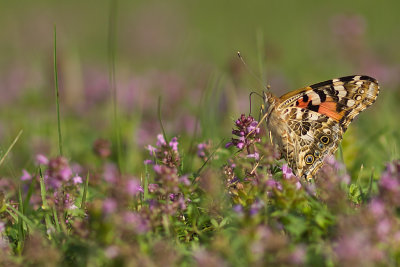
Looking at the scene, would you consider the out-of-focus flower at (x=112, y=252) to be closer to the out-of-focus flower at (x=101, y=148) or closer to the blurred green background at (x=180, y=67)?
the blurred green background at (x=180, y=67)

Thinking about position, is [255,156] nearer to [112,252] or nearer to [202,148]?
[202,148]

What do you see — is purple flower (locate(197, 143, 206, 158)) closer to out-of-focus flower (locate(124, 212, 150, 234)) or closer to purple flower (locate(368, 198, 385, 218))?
out-of-focus flower (locate(124, 212, 150, 234))

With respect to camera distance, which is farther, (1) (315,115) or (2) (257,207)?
(1) (315,115)

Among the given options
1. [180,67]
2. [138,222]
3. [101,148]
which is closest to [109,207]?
[138,222]

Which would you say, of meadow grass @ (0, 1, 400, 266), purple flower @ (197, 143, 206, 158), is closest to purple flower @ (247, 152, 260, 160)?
meadow grass @ (0, 1, 400, 266)

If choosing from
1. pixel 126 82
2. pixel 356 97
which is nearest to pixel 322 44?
pixel 126 82

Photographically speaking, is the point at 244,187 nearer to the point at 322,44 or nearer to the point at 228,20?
the point at 322,44
